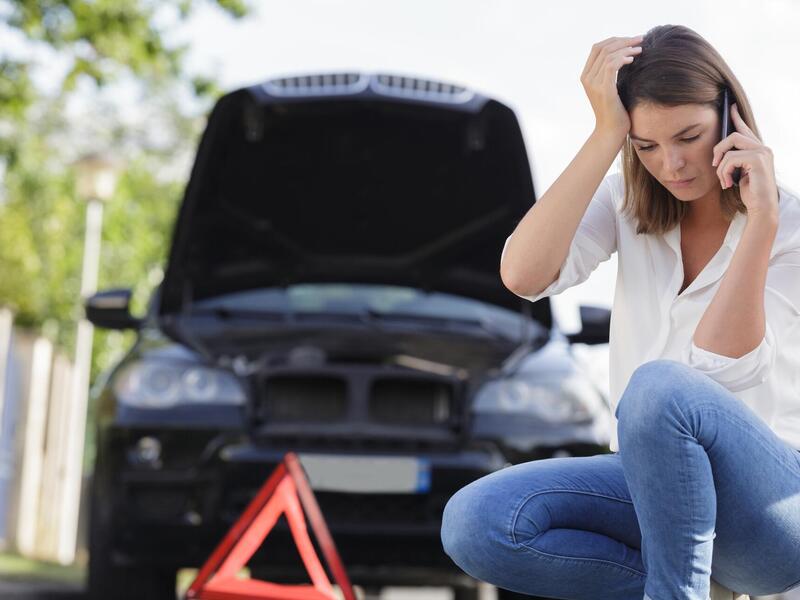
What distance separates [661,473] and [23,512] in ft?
43.8

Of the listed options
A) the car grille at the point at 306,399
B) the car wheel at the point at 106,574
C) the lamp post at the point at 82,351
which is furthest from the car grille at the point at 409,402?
the lamp post at the point at 82,351

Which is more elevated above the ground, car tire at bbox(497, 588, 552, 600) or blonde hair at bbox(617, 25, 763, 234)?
blonde hair at bbox(617, 25, 763, 234)

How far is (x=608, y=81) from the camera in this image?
9.48 feet

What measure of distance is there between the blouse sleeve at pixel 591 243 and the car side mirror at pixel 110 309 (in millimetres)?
2876

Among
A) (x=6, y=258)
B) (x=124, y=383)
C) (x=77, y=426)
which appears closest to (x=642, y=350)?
(x=124, y=383)

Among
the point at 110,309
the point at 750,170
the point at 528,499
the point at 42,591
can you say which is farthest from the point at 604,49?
the point at 42,591

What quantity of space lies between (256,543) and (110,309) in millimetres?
2224

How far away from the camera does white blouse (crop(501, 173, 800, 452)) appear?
2.78 metres

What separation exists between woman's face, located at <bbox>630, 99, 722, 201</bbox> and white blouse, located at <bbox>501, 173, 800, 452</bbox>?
0.43 ft

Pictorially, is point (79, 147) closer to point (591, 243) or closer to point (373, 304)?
point (373, 304)

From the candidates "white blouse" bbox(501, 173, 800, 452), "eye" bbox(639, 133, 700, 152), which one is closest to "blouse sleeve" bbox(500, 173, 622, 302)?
"white blouse" bbox(501, 173, 800, 452)

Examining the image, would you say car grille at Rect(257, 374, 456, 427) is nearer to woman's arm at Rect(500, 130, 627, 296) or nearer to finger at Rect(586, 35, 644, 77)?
woman's arm at Rect(500, 130, 627, 296)

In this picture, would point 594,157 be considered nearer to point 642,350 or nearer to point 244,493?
point 642,350

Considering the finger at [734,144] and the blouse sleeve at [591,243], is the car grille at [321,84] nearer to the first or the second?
the blouse sleeve at [591,243]
